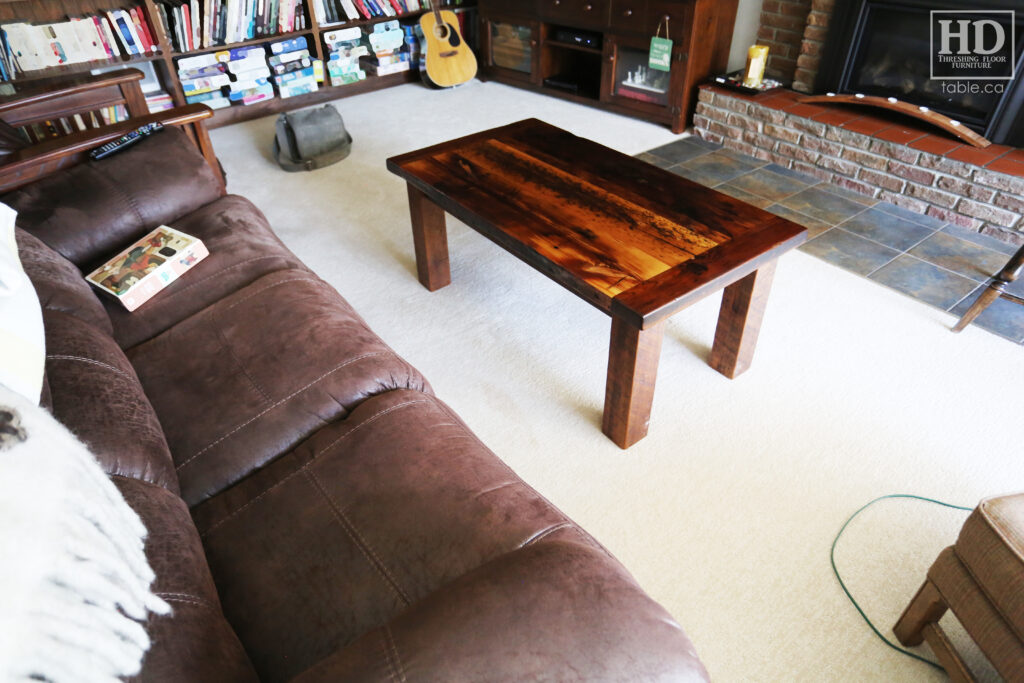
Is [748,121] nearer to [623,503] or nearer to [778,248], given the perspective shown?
[778,248]

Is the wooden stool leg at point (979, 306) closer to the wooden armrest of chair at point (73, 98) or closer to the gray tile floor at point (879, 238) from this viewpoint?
the gray tile floor at point (879, 238)

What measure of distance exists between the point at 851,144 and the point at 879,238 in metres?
0.58

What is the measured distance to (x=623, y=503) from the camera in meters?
1.45

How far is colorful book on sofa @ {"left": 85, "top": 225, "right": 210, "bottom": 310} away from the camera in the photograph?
1.47 metres

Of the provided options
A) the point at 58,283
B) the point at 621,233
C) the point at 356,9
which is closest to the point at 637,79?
the point at 356,9

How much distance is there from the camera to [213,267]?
1.57 metres

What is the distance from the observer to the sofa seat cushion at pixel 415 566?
0.62 metres

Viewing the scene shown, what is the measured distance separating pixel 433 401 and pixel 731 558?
0.74 m

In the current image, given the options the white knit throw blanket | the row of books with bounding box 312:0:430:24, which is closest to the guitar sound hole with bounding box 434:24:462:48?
the row of books with bounding box 312:0:430:24

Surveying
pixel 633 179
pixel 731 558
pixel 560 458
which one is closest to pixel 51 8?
pixel 633 179

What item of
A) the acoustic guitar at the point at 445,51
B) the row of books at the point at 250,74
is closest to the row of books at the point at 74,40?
the row of books at the point at 250,74

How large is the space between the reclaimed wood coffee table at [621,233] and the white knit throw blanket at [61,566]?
97cm

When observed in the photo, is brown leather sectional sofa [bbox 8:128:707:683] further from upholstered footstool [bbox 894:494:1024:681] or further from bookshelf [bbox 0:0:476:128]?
bookshelf [bbox 0:0:476:128]

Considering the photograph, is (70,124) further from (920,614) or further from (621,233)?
(920,614)
